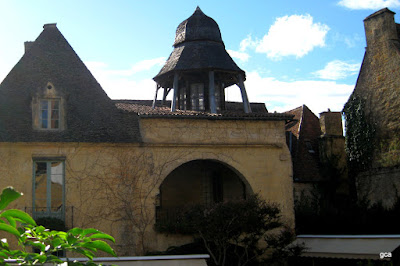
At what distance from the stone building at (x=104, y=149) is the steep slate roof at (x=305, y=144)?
650 cm

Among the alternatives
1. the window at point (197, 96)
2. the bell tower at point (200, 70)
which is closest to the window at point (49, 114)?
the bell tower at point (200, 70)

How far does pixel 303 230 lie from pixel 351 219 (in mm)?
1812

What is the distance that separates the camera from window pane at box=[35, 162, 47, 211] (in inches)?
611

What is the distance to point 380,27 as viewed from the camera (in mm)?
23406

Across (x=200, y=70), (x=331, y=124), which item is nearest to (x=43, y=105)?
(x=200, y=70)

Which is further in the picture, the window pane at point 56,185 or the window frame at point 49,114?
the window frame at point 49,114

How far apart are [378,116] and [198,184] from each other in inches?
347

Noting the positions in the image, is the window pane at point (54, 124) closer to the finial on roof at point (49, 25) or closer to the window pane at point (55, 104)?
the window pane at point (55, 104)

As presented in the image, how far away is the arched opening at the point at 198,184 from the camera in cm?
1970

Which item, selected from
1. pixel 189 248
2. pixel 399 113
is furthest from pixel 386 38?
pixel 189 248

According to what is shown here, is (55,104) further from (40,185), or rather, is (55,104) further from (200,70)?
(200,70)

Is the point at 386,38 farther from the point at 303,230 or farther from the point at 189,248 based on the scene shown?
the point at 189,248

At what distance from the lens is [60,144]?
1586 centimetres

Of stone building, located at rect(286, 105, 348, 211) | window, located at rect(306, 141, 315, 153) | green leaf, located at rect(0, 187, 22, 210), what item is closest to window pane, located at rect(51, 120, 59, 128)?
stone building, located at rect(286, 105, 348, 211)
